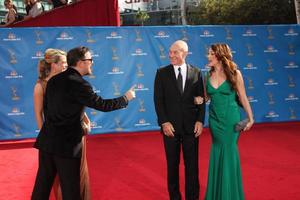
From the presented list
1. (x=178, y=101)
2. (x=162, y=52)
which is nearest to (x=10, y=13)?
(x=162, y=52)

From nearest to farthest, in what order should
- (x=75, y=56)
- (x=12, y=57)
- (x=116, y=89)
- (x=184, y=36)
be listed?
(x=75, y=56)
(x=12, y=57)
(x=116, y=89)
(x=184, y=36)

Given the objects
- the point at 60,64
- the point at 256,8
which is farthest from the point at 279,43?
the point at 256,8

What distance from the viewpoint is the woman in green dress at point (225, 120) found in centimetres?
344

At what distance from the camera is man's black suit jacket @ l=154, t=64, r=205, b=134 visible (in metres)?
3.59

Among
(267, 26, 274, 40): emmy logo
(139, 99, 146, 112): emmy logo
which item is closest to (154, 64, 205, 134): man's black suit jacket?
(139, 99, 146, 112): emmy logo

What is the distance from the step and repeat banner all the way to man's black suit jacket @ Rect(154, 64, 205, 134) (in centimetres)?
436

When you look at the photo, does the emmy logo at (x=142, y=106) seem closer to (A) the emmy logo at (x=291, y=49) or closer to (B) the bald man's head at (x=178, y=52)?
(A) the emmy logo at (x=291, y=49)

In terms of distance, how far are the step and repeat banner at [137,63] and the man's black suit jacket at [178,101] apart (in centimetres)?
436

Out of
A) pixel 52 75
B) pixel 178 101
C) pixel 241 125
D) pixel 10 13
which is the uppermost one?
pixel 10 13

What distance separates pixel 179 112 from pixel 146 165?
2149 millimetres

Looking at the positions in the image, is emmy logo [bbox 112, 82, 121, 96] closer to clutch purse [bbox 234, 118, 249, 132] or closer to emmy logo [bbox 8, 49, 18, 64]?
emmy logo [bbox 8, 49, 18, 64]

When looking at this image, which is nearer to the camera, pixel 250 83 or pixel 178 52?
pixel 178 52

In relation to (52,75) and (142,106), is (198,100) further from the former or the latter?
(142,106)

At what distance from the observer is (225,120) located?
3.48m
